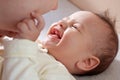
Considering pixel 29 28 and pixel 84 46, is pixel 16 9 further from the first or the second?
pixel 84 46


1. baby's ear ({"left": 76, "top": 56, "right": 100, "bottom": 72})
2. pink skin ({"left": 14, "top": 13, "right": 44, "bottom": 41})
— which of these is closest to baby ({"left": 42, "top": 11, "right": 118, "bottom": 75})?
baby's ear ({"left": 76, "top": 56, "right": 100, "bottom": 72})

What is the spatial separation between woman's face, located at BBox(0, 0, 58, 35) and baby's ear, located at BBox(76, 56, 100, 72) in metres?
0.30

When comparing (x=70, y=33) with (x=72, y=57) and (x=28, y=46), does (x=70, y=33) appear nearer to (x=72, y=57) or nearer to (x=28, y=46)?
(x=72, y=57)

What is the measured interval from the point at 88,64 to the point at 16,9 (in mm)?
398

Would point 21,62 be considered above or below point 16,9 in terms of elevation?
below

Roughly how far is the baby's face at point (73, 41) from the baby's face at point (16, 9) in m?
0.23

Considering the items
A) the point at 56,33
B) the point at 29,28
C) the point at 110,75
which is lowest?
the point at 110,75

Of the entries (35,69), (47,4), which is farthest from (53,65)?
(47,4)

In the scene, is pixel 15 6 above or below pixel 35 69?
above

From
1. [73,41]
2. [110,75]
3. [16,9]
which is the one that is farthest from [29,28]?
[110,75]

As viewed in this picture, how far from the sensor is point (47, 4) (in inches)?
37.7

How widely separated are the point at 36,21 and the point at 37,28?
3cm

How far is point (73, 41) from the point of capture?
3.84 ft

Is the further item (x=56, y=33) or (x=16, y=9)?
(x=56, y=33)
